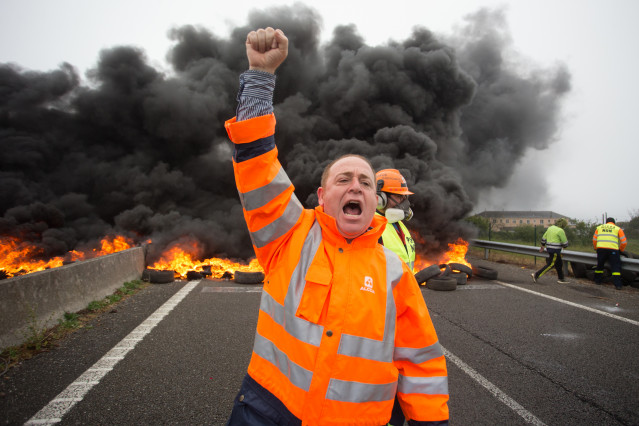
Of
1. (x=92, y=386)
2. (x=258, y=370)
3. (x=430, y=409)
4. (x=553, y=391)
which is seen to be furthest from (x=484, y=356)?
(x=92, y=386)

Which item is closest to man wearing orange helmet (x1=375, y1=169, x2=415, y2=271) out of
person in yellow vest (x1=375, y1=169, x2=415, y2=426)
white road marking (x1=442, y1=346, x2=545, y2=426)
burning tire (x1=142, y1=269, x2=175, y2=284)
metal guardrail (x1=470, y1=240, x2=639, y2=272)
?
person in yellow vest (x1=375, y1=169, x2=415, y2=426)

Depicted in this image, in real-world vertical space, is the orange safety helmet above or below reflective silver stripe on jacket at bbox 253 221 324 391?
above

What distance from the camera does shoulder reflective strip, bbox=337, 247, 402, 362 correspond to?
1287mm

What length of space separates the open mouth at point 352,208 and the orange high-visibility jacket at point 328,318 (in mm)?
123

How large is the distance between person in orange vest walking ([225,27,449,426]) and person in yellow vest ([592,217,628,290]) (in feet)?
29.3

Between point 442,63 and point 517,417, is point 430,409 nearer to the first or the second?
point 517,417

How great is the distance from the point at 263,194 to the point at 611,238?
960 centimetres

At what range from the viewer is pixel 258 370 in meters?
1.40

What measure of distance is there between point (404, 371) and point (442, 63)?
21797 millimetres

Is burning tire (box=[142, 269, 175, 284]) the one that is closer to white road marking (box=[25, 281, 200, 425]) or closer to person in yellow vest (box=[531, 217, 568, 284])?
white road marking (box=[25, 281, 200, 425])

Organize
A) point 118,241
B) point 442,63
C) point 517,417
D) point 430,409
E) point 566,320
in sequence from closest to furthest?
point 430,409
point 517,417
point 566,320
point 118,241
point 442,63

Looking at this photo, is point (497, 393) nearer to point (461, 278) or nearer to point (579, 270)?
point (461, 278)

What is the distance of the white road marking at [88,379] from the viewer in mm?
2471

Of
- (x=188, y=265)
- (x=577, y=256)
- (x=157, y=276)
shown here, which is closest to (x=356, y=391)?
(x=157, y=276)
